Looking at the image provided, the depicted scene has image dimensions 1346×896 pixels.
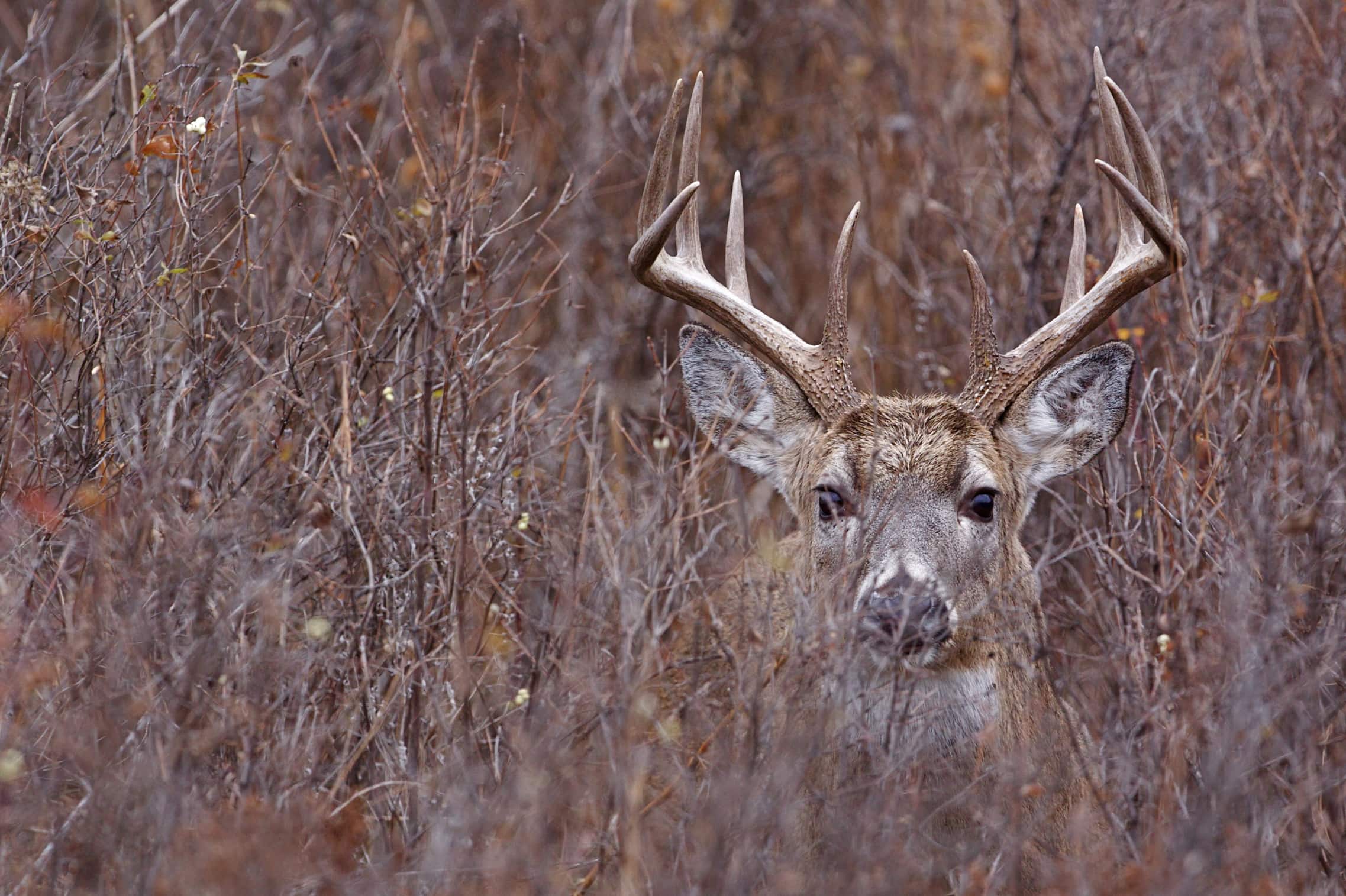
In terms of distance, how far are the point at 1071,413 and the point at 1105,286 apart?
0.52m

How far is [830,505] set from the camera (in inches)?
210

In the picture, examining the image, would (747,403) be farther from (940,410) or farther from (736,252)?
(940,410)

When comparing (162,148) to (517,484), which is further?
(517,484)

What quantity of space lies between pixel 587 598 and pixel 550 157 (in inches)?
196

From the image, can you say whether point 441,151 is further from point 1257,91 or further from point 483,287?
point 1257,91

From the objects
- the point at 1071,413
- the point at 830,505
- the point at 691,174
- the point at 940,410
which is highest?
the point at 691,174

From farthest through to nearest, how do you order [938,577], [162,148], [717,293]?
[717,293], [162,148], [938,577]

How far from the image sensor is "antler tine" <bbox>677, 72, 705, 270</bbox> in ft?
18.1

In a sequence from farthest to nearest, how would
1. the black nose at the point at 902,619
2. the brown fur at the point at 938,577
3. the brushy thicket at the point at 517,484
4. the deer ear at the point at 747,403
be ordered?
the deer ear at the point at 747,403 < the black nose at the point at 902,619 < the brown fur at the point at 938,577 < the brushy thicket at the point at 517,484

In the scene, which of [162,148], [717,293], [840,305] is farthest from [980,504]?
[162,148]

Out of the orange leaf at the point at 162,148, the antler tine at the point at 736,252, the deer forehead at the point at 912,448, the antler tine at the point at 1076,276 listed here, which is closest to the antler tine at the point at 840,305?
the deer forehead at the point at 912,448

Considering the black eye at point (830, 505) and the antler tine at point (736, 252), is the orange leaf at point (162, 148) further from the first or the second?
the black eye at point (830, 505)

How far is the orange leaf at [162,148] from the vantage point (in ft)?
16.8

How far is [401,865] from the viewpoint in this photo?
3.97 m
